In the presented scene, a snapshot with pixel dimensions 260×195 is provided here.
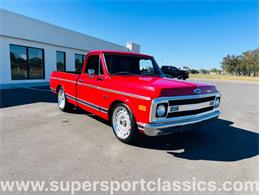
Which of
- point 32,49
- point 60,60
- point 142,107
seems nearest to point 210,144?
point 142,107

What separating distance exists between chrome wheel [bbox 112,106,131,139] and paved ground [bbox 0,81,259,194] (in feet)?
0.70

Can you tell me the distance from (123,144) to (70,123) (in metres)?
2.01

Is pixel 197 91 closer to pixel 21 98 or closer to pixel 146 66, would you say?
pixel 146 66

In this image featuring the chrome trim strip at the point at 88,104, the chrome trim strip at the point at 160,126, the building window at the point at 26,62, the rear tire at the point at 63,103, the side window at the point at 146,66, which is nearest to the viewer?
the chrome trim strip at the point at 160,126

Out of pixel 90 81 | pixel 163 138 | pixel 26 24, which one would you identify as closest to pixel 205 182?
pixel 163 138

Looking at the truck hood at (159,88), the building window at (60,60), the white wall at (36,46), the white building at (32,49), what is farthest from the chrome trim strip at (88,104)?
the building window at (60,60)

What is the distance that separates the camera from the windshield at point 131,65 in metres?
4.77

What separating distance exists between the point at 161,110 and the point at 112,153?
1.22m

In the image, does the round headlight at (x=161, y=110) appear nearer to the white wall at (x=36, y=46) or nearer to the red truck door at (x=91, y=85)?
the red truck door at (x=91, y=85)

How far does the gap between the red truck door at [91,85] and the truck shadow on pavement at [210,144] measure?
1537 mm

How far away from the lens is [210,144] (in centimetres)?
418

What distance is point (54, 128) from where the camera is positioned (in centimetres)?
484

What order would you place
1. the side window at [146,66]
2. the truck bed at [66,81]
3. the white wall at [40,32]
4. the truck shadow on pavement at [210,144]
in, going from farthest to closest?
1. the white wall at [40,32]
2. the truck bed at [66,81]
3. the side window at [146,66]
4. the truck shadow on pavement at [210,144]

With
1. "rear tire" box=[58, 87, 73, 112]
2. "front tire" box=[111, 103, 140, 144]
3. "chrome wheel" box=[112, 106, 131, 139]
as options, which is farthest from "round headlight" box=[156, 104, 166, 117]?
"rear tire" box=[58, 87, 73, 112]
